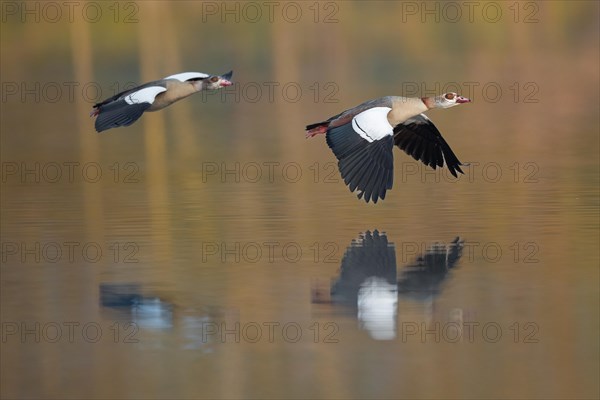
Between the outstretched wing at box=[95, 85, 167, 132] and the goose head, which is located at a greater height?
the goose head

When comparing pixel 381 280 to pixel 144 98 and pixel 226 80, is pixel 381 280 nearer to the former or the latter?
pixel 144 98

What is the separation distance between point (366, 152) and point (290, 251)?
1.20m

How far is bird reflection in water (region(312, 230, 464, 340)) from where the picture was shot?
32.5 feet

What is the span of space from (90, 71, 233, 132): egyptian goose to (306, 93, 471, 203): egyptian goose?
1.73 meters

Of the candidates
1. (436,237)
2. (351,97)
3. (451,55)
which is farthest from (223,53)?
(436,237)

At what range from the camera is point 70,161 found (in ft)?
64.2

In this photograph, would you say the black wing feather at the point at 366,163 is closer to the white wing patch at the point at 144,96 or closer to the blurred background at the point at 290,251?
the blurred background at the point at 290,251

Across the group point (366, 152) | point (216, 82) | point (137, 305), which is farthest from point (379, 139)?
point (137, 305)

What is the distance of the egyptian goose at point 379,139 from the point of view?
41.2ft

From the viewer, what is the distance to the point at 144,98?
14.5 meters

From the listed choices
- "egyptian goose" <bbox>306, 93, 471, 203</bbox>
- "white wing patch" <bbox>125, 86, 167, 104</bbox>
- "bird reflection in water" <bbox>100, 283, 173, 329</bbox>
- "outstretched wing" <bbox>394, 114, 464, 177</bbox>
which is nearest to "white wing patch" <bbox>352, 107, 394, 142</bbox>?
"egyptian goose" <bbox>306, 93, 471, 203</bbox>

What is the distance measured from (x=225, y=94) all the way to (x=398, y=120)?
49.7ft

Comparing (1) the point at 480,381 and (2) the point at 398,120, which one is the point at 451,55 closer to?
(2) the point at 398,120

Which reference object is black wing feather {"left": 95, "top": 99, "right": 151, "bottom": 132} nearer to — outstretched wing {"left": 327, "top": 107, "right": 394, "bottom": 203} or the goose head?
the goose head
